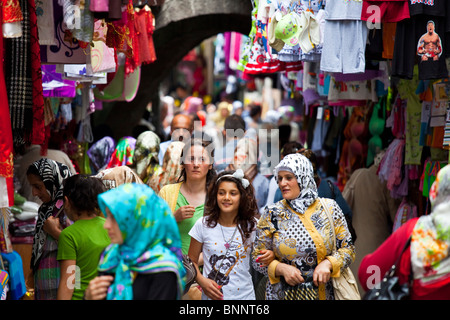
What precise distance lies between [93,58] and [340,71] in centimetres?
208

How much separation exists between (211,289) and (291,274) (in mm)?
511

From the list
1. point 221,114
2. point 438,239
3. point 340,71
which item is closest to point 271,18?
point 340,71

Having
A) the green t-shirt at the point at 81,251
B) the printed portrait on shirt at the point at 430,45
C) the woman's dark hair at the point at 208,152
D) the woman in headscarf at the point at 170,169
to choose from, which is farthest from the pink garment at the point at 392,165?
the green t-shirt at the point at 81,251

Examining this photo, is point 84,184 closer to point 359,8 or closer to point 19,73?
point 19,73

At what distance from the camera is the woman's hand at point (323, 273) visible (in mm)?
4188

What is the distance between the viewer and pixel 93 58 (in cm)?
651

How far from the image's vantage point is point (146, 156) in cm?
680

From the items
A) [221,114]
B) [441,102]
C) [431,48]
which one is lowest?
[221,114]

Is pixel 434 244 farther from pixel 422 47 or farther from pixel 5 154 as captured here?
pixel 422 47

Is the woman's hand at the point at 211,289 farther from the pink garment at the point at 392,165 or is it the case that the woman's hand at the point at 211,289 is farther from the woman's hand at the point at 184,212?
the pink garment at the point at 392,165

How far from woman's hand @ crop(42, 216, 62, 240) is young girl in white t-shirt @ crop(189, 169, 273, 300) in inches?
31.4

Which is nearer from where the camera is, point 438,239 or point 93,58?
point 438,239

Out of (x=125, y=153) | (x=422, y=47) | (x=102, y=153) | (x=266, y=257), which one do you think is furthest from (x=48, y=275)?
(x=102, y=153)

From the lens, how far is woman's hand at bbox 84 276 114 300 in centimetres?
320
